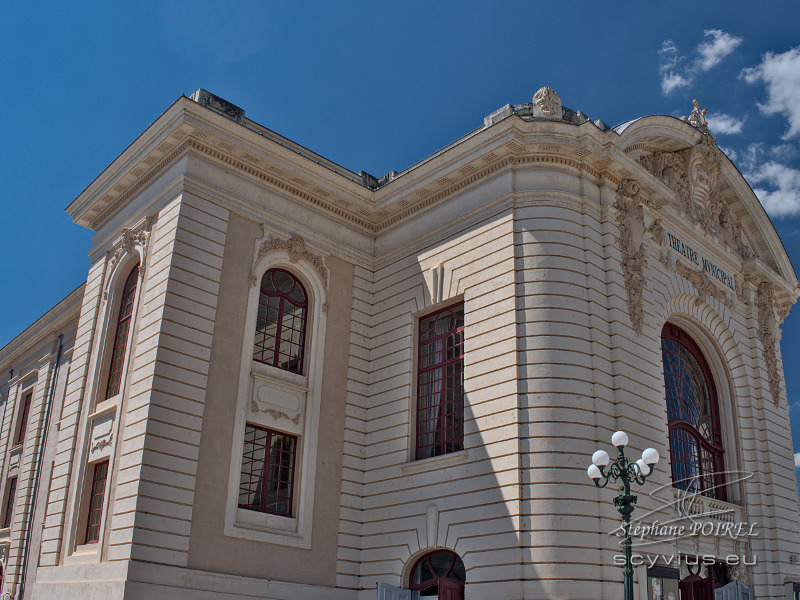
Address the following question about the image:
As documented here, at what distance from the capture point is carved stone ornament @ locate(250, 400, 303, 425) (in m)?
18.3

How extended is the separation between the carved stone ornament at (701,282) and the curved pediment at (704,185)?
138cm

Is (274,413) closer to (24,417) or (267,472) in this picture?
(267,472)

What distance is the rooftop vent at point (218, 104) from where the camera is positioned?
19.3m

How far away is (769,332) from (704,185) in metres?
5.04

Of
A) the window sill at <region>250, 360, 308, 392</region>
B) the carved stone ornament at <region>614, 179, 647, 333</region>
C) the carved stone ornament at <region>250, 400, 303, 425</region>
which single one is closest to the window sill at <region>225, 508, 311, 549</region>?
the carved stone ornament at <region>250, 400, 303, 425</region>

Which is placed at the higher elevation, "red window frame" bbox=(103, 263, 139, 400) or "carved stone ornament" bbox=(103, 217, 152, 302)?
"carved stone ornament" bbox=(103, 217, 152, 302)

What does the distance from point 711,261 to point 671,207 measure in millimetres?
2743

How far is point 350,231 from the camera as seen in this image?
21938mm

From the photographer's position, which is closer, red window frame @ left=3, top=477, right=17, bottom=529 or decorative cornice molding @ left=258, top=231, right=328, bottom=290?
decorative cornice molding @ left=258, top=231, right=328, bottom=290

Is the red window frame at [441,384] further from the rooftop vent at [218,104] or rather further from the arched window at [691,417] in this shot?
the rooftop vent at [218,104]

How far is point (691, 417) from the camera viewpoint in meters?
21.4

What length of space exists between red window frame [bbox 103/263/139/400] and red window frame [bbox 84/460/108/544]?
1.85 metres

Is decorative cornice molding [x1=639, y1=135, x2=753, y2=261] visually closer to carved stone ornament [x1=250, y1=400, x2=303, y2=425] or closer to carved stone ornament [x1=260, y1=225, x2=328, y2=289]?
carved stone ornament [x1=260, y1=225, x2=328, y2=289]

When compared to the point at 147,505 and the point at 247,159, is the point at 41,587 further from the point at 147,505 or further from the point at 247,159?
the point at 247,159
